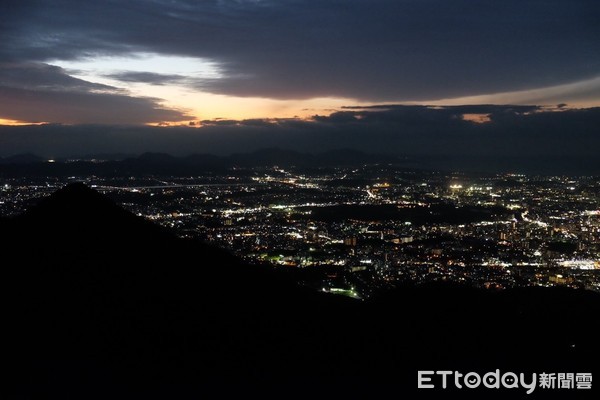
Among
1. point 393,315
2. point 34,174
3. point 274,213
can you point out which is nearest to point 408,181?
point 274,213

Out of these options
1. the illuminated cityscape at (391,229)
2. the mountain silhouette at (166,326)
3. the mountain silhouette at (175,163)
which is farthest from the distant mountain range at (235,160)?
the mountain silhouette at (166,326)

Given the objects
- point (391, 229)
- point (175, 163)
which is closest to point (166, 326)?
point (391, 229)

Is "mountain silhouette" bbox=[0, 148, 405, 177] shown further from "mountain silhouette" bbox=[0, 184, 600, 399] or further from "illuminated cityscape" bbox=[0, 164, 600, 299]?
"mountain silhouette" bbox=[0, 184, 600, 399]

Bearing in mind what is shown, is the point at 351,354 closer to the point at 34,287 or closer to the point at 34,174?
the point at 34,287

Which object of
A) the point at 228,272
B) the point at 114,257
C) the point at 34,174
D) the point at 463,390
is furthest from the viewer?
the point at 34,174

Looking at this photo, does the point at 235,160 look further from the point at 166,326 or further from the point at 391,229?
the point at 166,326

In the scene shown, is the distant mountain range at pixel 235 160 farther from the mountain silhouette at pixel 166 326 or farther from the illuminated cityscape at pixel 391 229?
the mountain silhouette at pixel 166 326
